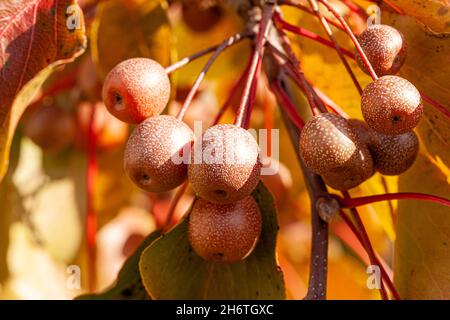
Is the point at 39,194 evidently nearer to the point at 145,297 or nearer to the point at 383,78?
the point at 145,297

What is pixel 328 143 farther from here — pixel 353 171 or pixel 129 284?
pixel 129 284

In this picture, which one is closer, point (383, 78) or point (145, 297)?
point (383, 78)

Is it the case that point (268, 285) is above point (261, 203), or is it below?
below

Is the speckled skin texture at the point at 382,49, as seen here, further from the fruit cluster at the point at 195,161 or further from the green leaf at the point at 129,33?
the green leaf at the point at 129,33

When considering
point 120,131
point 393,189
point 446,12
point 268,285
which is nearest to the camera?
point 446,12

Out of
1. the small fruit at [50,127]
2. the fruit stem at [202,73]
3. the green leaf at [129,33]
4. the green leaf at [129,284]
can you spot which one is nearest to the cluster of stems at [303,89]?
the fruit stem at [202,73]
